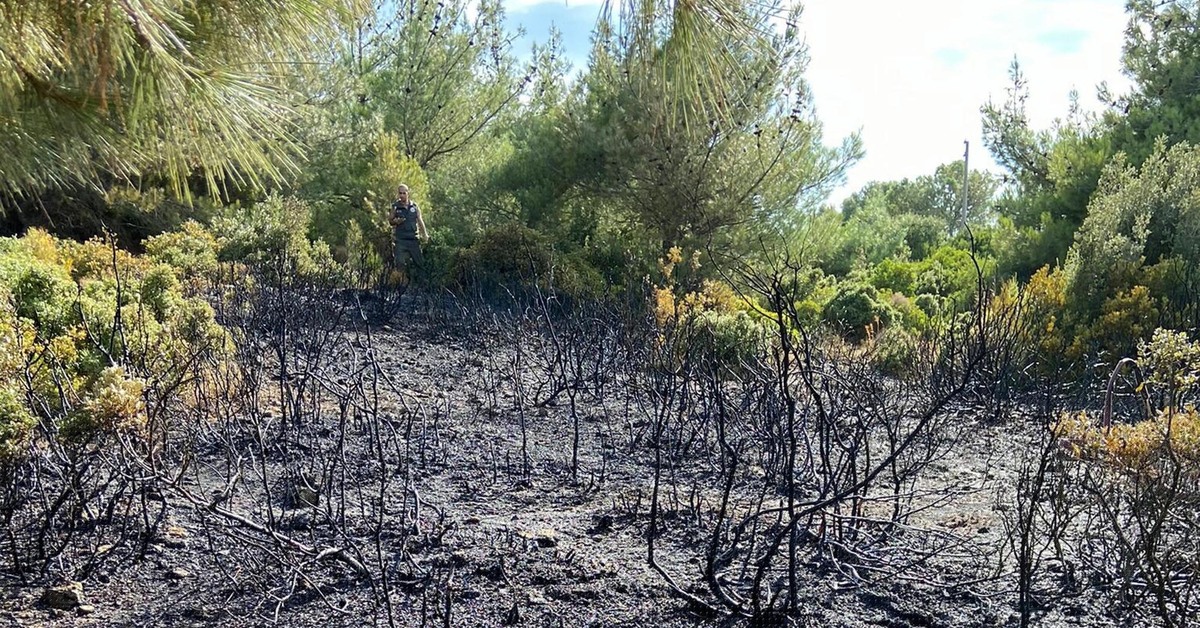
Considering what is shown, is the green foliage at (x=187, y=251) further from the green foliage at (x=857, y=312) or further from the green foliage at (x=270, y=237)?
the green foliage at (x=857, y=312)

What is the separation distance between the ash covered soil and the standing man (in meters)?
7.66

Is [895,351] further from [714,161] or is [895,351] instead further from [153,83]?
[153,83]

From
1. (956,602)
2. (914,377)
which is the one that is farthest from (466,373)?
(956,602)

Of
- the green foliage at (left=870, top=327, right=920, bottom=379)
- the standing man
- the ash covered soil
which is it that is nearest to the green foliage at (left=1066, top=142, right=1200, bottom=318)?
the green foliage at (left=870, top=327, right=920, bottom=379)

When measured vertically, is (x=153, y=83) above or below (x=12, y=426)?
above

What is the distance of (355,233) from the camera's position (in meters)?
14.8

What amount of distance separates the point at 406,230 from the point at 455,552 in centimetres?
998

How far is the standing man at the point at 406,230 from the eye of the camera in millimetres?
12977

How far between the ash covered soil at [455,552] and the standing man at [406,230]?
766 centimetres

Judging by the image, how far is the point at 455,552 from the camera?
3656 millimetres

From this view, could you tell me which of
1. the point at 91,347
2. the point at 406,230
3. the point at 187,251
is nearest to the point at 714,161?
the point at 406,230

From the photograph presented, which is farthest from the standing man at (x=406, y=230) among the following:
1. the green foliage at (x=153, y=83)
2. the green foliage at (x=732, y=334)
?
the green foliage at (x=153, y=83)

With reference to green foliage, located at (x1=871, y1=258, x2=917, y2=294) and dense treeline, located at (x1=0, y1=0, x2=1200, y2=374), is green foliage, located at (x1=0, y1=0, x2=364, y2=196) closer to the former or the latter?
dense treeline, located at (x1=0, y1=0, x2=1200, y2=374)

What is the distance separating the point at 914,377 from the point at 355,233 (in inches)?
358
